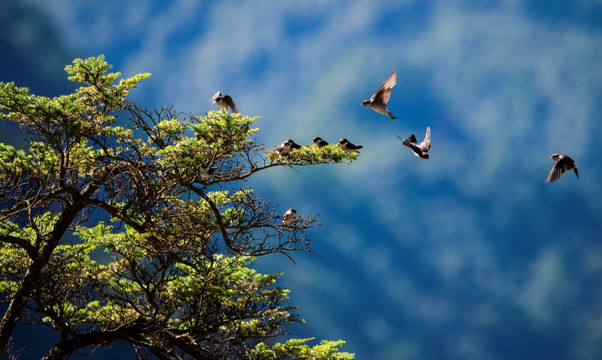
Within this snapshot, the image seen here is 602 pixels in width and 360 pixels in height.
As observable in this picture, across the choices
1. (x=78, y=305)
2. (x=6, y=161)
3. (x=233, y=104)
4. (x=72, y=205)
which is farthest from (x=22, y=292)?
(x=233, y=104)

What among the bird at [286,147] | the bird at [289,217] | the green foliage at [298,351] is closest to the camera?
the bird at [286,147]

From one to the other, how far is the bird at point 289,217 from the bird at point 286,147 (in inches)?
36.3

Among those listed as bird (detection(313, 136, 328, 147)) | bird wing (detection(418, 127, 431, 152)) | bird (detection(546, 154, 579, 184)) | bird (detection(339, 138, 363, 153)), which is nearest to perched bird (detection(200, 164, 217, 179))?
bird (detection(313, 136, 328, 147))

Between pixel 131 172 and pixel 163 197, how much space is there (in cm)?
56

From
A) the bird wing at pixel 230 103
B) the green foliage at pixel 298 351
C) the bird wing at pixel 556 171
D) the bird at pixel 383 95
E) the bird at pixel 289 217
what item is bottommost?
the green foliage at pixel 298 351

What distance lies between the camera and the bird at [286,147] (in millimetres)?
6309

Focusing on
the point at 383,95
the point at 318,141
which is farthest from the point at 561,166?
the point at 318,141

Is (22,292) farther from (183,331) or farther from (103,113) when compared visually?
(103,113)

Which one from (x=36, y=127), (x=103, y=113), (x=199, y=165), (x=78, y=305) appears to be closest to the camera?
(x=199, y=165)

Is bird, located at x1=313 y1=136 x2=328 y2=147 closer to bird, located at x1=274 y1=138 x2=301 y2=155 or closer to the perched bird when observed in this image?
bird, located at x1=274 y1=138 x2=301 y2=155

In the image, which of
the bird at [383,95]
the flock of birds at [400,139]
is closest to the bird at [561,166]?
the flock of birds at [400,139]

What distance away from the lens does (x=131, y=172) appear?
22.5ft

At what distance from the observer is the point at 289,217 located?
22.8 ft

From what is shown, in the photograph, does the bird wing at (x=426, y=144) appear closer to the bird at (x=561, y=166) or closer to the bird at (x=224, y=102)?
the bird at (x=561, y=166)
